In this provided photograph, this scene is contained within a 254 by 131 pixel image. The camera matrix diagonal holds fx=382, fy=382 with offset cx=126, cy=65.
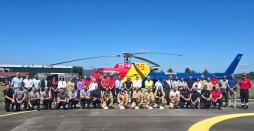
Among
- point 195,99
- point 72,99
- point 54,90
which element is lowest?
point 195,99

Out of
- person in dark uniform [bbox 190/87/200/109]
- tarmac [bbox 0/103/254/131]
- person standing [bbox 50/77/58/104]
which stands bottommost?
tarmac [bbox 0/103/254/131]

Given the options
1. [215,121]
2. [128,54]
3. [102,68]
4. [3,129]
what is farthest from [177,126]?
[102,68]

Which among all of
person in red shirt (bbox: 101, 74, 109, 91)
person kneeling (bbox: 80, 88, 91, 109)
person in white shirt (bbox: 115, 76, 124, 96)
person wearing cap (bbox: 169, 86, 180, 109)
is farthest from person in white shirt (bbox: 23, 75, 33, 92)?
person wearing cap (bbox: 169, 86, 180, 109)

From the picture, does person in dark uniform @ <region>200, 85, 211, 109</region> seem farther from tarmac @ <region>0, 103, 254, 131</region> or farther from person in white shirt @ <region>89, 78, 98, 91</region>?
person in white shirt @ <region>89, 78, 98, 91</region>

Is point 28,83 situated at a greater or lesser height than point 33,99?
greater

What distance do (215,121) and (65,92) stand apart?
8022mm

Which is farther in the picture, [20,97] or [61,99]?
[61,99]

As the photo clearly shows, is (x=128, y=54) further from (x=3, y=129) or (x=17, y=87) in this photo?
(x=3, y=129)

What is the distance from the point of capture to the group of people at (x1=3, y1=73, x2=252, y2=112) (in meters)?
18.3

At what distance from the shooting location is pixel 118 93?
19797 mm

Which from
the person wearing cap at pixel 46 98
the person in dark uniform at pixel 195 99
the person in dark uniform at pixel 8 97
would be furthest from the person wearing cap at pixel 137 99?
the person in dark uniform at pixel 8 97

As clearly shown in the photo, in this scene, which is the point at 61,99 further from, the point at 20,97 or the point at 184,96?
the point at 184,96

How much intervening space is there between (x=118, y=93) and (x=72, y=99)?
101 inches

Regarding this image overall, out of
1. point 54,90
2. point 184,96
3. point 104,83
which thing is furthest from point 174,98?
point 54,90
